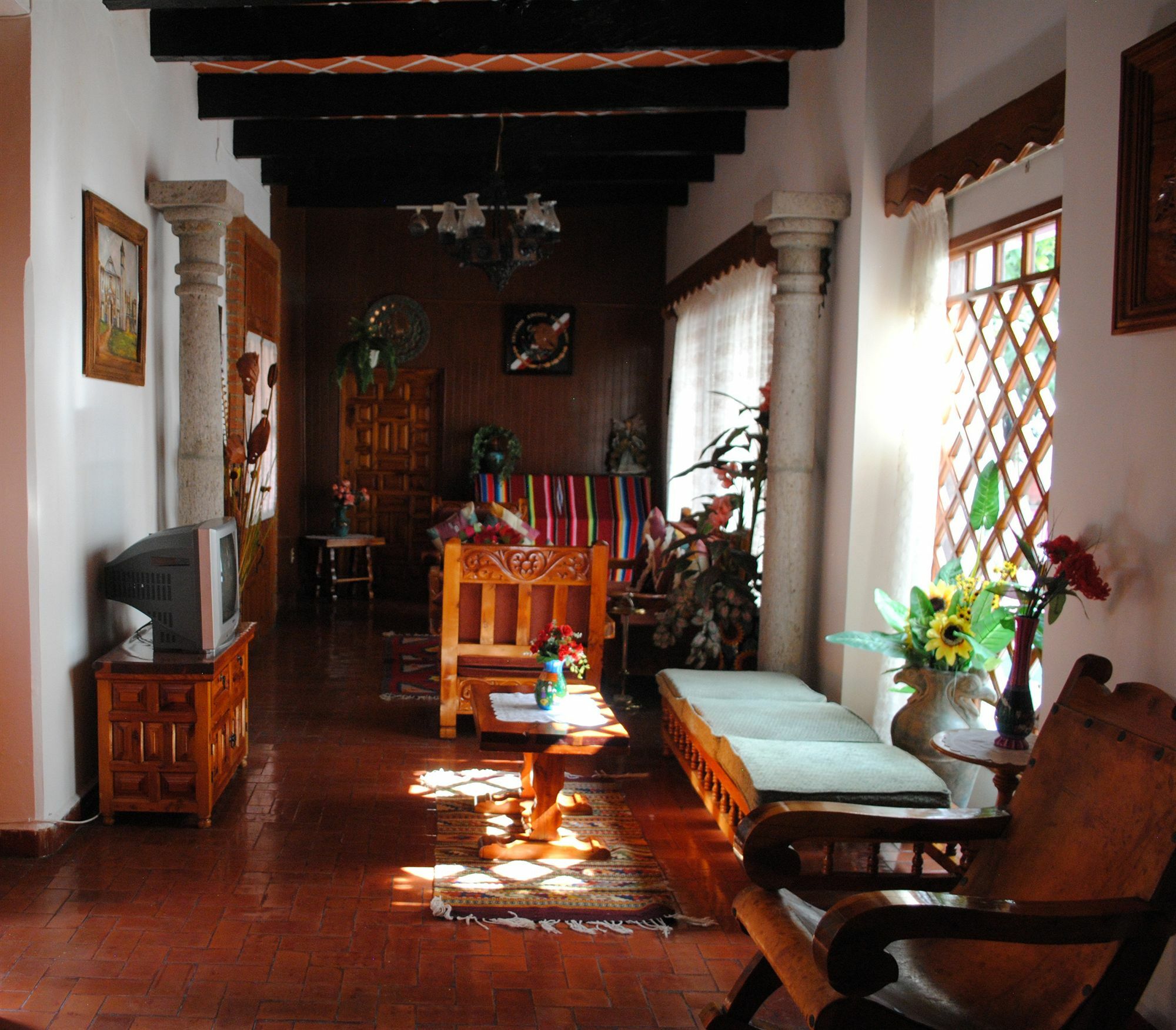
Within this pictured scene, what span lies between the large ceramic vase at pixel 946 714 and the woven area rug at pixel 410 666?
2570 millimetres

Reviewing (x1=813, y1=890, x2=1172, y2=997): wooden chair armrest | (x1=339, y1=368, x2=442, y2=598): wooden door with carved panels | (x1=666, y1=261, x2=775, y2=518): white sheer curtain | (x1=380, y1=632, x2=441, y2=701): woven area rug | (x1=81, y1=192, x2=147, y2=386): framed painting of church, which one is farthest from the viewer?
(x1=339, y1=368, x2=442, y2=598): wooden door with carved panels

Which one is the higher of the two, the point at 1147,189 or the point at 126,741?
the point at 1147,189

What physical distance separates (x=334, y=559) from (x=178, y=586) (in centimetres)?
A: 537

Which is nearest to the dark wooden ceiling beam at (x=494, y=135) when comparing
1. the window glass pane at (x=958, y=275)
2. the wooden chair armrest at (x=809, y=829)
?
the window glass pane at (x=958, y=275)

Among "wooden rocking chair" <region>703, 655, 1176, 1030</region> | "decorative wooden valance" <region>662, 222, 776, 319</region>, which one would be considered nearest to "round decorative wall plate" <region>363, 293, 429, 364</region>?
"decorative wooden valance" <region>662, 222, 776, 319</region>

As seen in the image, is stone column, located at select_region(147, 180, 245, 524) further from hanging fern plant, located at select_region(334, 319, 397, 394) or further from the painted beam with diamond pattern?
hanging fern plant, located at select_region(334, 319, 397, 394)

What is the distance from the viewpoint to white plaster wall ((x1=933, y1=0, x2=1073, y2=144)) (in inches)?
141

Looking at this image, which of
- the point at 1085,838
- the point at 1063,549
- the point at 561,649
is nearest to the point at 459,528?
the point at 561,649

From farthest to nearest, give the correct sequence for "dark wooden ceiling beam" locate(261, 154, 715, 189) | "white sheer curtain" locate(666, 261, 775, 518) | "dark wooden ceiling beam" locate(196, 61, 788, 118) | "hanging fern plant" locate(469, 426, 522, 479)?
1. "hanging fern plant" locate(469, 426, 522, 479)
2. "dark wooden ceiling beam" locate(261, 154, 715, 189)
3. "white sheer curtain" locate(666, 261, 775, 518)
4. "dark wooden ceiling beam" locate(196, 61, 788, 118)

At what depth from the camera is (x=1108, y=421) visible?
2.86 m

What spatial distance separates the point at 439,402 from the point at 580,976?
7493 mm

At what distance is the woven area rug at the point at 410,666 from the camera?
20.1 ft

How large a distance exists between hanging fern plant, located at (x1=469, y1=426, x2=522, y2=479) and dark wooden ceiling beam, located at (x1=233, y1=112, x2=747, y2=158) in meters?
3.29

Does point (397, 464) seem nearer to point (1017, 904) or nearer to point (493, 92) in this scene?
point (493, 92)
